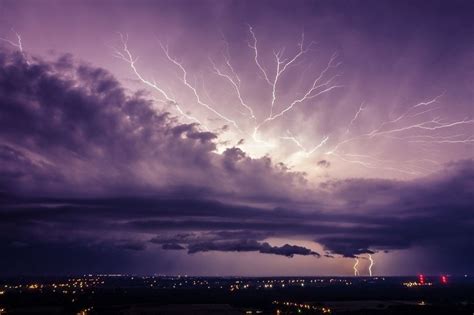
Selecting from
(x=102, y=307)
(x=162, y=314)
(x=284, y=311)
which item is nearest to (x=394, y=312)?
(x=284, y=311)

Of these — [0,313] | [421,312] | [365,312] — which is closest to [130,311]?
[0,313]

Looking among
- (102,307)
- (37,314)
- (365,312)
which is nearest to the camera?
(37,314)

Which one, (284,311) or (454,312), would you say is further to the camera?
(284,311)

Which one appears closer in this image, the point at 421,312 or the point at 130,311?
the point at 421,312

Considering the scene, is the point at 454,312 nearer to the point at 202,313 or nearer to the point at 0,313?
the point at 202,313

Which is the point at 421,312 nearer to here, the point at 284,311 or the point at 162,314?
the point at 284,311

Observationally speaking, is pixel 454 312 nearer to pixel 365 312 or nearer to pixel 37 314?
pixel 365 312

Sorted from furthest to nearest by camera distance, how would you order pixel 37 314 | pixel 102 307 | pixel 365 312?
1. pixel 102 307
2. pixel 365 312
3. pixel 37 314

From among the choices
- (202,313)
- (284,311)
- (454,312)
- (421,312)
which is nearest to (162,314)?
(202,313)
